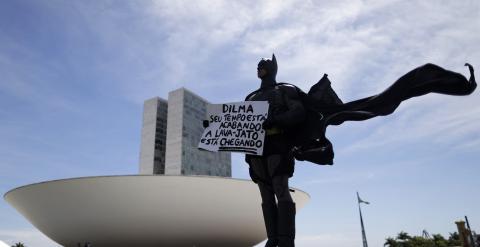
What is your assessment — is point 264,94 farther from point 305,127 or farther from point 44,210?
point 44,210

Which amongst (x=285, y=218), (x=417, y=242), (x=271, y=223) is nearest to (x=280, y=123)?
(x=285, y=218)

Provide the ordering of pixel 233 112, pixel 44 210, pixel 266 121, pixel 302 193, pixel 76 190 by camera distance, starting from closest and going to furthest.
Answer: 1. pixel 266 121
2. pixel 233 112
3. pixel 76 190
4. pixel 44 210
5. pixel 302 193

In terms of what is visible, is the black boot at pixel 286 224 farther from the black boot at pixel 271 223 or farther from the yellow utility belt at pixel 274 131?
the yellow utility belt at pixel 274 131

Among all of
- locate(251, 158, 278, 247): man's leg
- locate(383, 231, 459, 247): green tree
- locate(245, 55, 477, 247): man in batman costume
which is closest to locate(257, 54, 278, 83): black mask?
locate(245, 55, 477, 247): man in batman costume

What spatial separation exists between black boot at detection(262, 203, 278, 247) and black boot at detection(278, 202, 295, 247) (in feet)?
0.61

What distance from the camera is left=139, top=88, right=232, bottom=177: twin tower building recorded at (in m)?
77.6

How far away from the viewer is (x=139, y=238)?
31.5m

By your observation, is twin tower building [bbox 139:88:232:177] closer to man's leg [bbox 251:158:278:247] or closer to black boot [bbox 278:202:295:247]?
man's leg [bbox 251:158:278:247]

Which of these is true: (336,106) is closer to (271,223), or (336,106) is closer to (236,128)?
(236,128)

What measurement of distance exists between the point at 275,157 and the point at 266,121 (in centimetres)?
47

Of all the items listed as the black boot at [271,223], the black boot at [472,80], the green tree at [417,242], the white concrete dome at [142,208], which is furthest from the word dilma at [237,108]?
the green tree at [417,242]

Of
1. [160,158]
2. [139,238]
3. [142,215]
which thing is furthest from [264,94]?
[160,158]

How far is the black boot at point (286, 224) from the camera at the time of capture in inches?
179

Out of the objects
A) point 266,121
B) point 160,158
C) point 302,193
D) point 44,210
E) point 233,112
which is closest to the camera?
point 266,121
